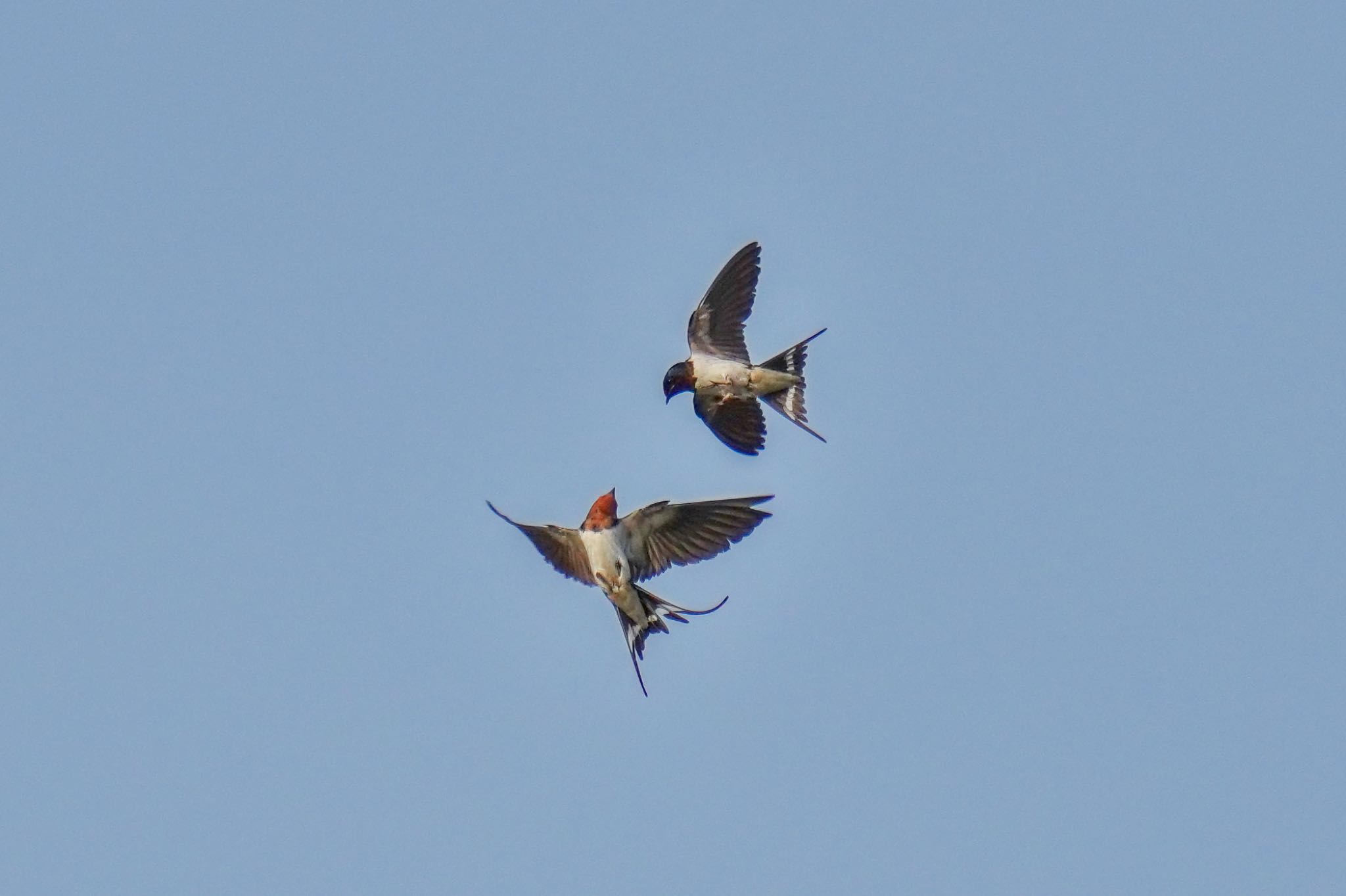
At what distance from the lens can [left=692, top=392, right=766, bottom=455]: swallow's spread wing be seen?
12.4 metres

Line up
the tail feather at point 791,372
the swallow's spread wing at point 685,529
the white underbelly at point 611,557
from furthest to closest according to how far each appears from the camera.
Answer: the tail feather at point 791,372 < the white underbelly at point 611,557 < the swallow's spread wing at point 685,529

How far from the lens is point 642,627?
10352 millimetres

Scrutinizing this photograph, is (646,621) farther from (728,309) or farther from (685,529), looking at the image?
(728,309)

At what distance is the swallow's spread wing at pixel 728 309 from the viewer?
41.5ft

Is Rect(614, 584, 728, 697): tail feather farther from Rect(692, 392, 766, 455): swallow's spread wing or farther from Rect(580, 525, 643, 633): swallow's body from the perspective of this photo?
Rect(692, 392, 766, 455): swallow's spread wing

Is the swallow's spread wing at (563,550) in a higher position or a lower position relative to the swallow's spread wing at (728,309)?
lower

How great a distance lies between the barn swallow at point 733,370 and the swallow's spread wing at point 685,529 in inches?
→ 85.9

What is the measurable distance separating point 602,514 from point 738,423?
238 centimetres

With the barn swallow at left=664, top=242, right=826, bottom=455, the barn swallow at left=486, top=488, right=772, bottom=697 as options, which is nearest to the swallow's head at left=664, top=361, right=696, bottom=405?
the barn swallow at left=664, top=242, right=826, bottom=455

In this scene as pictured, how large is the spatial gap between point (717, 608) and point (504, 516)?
3.84ft

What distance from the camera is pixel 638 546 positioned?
33.7 ft

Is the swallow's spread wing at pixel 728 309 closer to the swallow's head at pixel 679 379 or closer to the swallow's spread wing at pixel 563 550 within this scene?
the swallow's head at pixel 679 379

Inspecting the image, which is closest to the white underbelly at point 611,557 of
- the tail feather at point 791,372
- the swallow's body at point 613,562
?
the swallow's body at point 613,562

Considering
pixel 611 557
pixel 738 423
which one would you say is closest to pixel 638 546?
pixel 611 557
